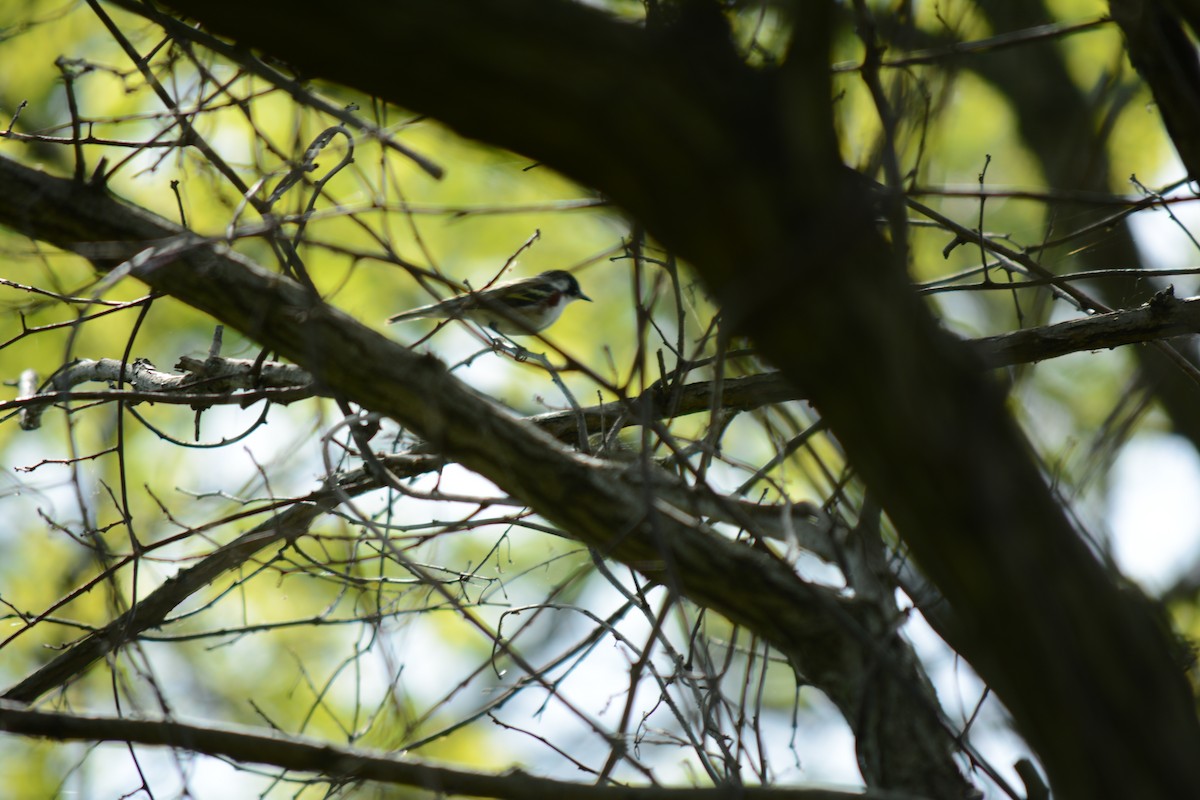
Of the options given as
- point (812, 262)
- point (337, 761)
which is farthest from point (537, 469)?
point (812, 262)

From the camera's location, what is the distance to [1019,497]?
1.54 m

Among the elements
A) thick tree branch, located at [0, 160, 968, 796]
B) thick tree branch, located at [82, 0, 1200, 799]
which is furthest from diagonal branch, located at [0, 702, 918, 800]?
thick tree branch, located at [82, 0, 1200, 799]

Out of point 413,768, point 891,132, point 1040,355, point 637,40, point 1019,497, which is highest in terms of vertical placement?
point 1040,355

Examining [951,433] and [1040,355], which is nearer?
[951,433]

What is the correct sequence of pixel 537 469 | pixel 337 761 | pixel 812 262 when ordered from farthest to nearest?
pixel 537 469 → pixel 337 761 → pixel 812 262

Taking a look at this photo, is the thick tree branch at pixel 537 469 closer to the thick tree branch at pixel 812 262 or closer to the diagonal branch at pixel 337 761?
the diagonal branch at pixel 337 761

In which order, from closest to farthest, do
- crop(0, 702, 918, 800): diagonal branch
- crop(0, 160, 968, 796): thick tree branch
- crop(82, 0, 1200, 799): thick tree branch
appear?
crop(82, 0, 1200, 799): thick tree branch → crop(0, 702, 918, 800): diagonal branch → crop(0, 160, 968, 796): thick tree branch

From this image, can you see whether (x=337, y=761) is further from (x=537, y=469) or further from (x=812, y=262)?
(x=812, y=262)

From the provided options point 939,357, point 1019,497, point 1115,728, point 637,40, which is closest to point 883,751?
point 1115,728

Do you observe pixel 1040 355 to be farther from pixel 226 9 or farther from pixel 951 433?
pixel 226 9

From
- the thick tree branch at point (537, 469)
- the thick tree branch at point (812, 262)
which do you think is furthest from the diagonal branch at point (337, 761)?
the thick tree branch at point (812, 262)

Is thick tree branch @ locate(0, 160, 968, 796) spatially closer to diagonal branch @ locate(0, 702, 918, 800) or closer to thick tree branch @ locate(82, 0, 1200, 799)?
diagonal branch @ locate(0, 702, 918, 800)

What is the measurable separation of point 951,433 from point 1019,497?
162mm

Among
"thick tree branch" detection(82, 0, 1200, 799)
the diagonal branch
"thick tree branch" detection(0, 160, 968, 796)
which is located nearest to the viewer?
"thick tree branch" detection(82, 0, 1200, 799)
